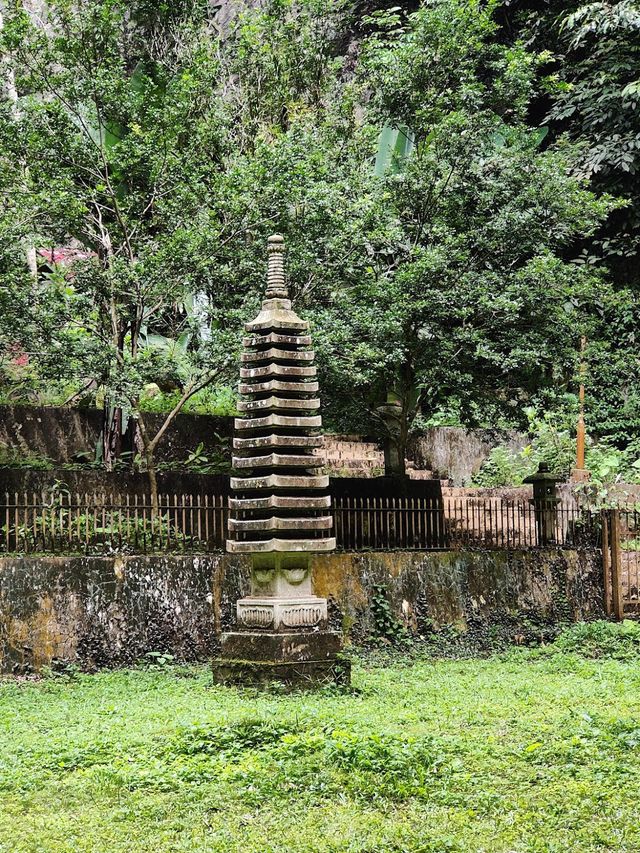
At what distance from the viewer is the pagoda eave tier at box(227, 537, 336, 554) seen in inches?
426

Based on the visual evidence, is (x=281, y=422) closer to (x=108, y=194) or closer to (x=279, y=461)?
(x=279, y=461)

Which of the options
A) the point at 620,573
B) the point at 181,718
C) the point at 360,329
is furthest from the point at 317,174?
the point at 181,718

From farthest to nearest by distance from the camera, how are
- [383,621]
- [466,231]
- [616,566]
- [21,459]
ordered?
[466,231], [616,566], [21,459], [383,621]

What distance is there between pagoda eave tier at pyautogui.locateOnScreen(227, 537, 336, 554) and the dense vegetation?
3.31m

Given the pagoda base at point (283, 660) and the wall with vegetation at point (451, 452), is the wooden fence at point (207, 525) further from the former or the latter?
the wall with vegetation at point (451, 452)

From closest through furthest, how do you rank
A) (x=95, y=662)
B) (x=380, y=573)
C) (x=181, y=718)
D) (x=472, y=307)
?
(x=181, y=718), (x=95, y=662), (x=380, y=573), (x=472, y=307)

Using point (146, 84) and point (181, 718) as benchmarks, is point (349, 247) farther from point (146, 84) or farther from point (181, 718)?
point (181, 718)

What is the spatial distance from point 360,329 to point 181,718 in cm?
737

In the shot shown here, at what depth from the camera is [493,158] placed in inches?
647

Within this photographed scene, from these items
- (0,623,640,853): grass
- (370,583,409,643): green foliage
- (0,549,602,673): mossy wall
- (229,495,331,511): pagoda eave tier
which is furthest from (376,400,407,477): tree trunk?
(0,623,640,853): grass

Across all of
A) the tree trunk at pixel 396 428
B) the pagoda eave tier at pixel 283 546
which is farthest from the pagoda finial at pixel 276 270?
the tree trunk at pixel 396 428

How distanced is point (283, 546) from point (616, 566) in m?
7.41

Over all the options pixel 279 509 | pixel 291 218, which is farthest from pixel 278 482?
pixel 291 218

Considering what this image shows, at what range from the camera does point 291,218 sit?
14297 millimetres
